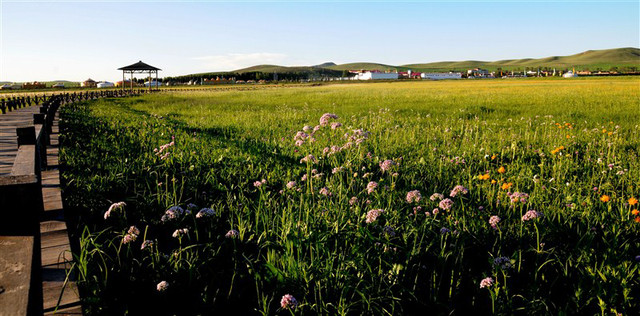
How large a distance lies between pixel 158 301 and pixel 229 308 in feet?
1.60

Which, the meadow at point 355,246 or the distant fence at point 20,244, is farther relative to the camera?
the meadow at point 355,246

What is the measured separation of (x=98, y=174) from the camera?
5.17 meters

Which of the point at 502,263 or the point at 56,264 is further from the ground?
the point at 56,264

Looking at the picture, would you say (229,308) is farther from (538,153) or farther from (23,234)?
(538,153)

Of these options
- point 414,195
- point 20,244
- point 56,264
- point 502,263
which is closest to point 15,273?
point 20,244

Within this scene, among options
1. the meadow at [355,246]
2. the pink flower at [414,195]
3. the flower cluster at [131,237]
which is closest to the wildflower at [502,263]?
the meadow at [355,246]

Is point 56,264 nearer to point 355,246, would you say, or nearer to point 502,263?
point 355,246

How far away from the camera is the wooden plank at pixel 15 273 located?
1.38 meters

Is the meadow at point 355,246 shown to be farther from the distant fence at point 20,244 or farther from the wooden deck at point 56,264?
the distant fence at point 20,244

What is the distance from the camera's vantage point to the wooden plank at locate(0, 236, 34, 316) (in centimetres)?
138

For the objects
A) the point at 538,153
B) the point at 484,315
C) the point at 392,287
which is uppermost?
the point at 538,153

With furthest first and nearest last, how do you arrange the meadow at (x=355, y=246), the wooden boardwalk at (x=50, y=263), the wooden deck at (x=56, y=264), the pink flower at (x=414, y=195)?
the pink flower at (x=414, y=195) → the meadow at (x=355, y=246) → the wooden deck at (x=56, y=264) → the wooden boardwalk at (x=50, y=263)

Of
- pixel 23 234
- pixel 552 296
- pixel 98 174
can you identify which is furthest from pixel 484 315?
pixel 98 174

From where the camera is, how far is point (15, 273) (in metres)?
1.52
